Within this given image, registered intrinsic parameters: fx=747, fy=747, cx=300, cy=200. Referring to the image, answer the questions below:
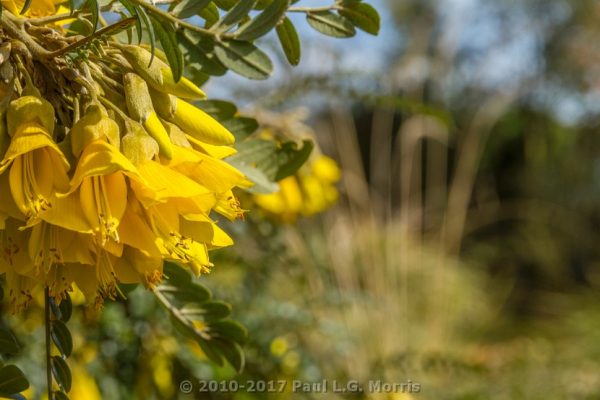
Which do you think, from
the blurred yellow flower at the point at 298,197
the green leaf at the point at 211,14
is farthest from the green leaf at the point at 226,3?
the blurred yellow flower at the point at 298,197

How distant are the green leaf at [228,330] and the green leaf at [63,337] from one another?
136 millimetres

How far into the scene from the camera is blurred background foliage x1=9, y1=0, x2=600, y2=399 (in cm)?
107

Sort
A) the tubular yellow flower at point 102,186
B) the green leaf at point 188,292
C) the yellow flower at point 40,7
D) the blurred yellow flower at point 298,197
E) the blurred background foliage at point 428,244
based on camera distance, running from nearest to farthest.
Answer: the tubular yellow flower at point 102,186 → the yellow flower at point 40,7 → the green leaf at point 188,292 → the blurred background foliage at point 428,244 → the blurred yellow flower at point 298,197

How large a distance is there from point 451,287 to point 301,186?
3593 mm

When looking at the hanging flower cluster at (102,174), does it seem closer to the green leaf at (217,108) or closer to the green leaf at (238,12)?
the green leaf at (238,12)

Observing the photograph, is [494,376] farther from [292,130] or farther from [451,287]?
[451,287]

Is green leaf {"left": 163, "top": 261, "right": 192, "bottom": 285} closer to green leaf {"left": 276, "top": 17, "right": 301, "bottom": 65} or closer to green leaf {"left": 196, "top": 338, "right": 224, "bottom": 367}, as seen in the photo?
green leaf {"left": 196, "top": 338, "right": 224, "bottom": 367}

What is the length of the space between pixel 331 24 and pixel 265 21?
3.9 inches

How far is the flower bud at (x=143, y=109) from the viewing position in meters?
0.39

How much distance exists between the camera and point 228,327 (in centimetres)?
59

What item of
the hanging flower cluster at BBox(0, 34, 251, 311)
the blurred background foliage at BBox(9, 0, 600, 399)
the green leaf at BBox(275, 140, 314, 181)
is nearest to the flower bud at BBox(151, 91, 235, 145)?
the hanging flower cluster at BBox(0, 34, 251, 311)

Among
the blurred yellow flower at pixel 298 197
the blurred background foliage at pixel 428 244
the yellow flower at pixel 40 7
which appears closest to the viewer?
the yellow flower at pixel 40 7

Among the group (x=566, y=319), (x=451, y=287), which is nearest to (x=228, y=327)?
(x=566, y=319)

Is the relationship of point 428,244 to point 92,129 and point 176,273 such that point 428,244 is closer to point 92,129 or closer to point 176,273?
point 176,273
